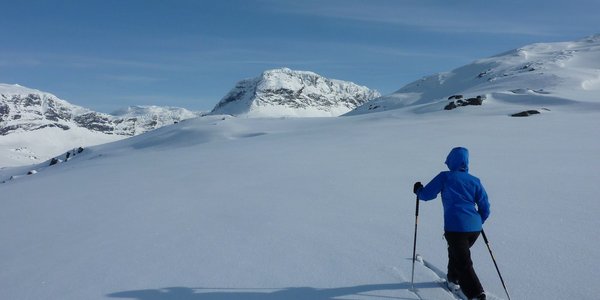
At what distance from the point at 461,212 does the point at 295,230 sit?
3526mm

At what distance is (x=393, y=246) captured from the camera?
278 inches

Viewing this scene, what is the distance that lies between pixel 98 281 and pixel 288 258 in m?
2.78

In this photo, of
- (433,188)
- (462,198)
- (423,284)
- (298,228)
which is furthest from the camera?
(298,228)

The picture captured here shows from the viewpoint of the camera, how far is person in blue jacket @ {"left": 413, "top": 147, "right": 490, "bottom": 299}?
5289 millimetres

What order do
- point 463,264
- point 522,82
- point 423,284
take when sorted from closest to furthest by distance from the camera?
point 463,264
point 423,284
point 522,82

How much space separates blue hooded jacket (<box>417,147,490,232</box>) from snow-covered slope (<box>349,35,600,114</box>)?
3217 centimetres

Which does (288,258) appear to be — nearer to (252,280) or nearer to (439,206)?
(252,280)

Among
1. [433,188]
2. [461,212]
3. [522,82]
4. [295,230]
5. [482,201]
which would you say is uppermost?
[522,82]

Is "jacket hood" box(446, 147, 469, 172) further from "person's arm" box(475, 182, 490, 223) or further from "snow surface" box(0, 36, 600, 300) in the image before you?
"snow surface" box(0, 36, 600, 300)

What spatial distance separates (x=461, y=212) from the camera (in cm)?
533

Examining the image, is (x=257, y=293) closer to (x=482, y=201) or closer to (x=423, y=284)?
(x=423, y=284)

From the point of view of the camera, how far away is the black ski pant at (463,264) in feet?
16.9

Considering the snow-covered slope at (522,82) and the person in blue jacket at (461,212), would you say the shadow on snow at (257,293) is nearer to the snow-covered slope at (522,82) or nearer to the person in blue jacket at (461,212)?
the person in blue jacket at (461,212)

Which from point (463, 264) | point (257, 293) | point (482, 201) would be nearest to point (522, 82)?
point (482, 201)
